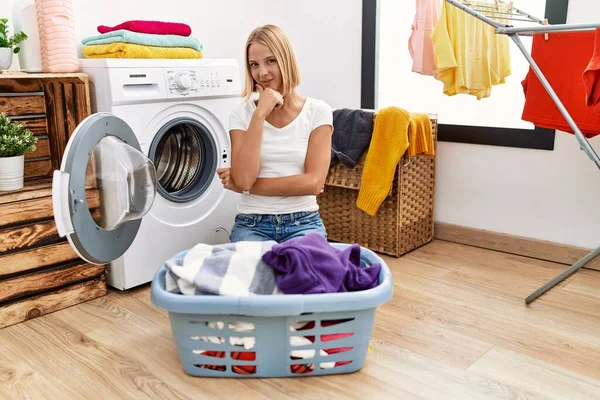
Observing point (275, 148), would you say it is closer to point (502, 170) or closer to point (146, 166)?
point (146, 166)

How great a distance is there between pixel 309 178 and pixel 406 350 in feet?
1.95

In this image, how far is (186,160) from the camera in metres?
2.36

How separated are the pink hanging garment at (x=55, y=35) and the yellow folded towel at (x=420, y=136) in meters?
1.33

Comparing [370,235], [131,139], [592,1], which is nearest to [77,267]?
[131,139]

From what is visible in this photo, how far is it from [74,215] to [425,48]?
1691 mm

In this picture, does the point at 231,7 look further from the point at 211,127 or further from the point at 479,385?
the point at 479,385

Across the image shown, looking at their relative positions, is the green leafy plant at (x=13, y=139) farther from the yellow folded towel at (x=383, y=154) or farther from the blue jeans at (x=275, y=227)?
the yellow folded towel at (x=383, y=154)

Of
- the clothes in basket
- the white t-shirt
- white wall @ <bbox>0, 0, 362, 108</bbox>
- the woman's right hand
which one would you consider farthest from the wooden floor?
white wall @ <bbox>0, 0, 362, 108</bbox>

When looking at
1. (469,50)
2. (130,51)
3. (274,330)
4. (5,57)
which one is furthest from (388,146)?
(5,57)

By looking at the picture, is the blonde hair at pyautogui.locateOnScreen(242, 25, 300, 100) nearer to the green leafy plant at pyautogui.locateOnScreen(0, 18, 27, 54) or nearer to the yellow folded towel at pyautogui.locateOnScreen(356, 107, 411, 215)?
the yellow folded towel at pyautogui.locateOnScreen(356, 107, 411, 215)

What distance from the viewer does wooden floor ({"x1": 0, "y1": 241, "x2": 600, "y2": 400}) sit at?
4.83 ft

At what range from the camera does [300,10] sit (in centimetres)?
313

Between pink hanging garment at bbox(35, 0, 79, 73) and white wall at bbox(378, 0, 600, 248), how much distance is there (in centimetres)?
159

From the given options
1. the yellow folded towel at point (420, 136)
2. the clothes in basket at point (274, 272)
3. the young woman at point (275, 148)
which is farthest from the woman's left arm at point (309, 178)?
the yellow folded towel at point (420, 136)
